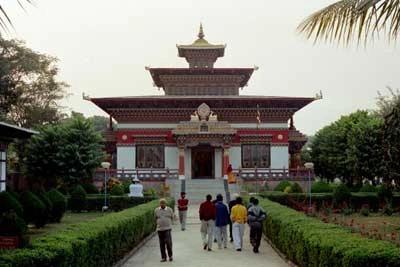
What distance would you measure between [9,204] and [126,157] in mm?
26220

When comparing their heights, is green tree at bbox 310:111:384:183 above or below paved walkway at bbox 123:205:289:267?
above

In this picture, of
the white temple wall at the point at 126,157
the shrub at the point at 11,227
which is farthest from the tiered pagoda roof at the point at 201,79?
the shrub at the point at 11,227

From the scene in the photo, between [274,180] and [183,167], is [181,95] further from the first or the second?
[274,180]

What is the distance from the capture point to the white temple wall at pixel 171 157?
47.0m

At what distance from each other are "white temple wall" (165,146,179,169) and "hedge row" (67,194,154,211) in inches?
514

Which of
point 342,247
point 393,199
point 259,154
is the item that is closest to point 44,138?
point 259,154

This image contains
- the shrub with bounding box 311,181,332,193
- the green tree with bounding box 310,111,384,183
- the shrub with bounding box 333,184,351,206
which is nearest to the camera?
the shrub with bounding box 333,184,351,206

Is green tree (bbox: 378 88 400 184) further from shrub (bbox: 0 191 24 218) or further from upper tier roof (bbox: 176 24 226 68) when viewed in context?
upper tier roof (bbox: 176 24 226 68)

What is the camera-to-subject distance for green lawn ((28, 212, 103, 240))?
2214 cm

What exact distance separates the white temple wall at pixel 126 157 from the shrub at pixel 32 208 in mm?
23661

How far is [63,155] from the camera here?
38094 millimetres

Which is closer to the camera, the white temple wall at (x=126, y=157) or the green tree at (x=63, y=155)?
the green tree at (x=63, y=155)

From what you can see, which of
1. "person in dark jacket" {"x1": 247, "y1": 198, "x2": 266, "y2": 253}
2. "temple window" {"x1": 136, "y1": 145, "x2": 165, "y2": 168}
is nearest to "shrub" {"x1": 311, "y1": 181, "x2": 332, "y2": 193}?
"temple window" {"x1": 136, "y1": 145, "x2": 165, "y2": 168}

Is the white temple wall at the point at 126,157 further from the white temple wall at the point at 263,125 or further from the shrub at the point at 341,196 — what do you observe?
the shrub at the point at 341,196
